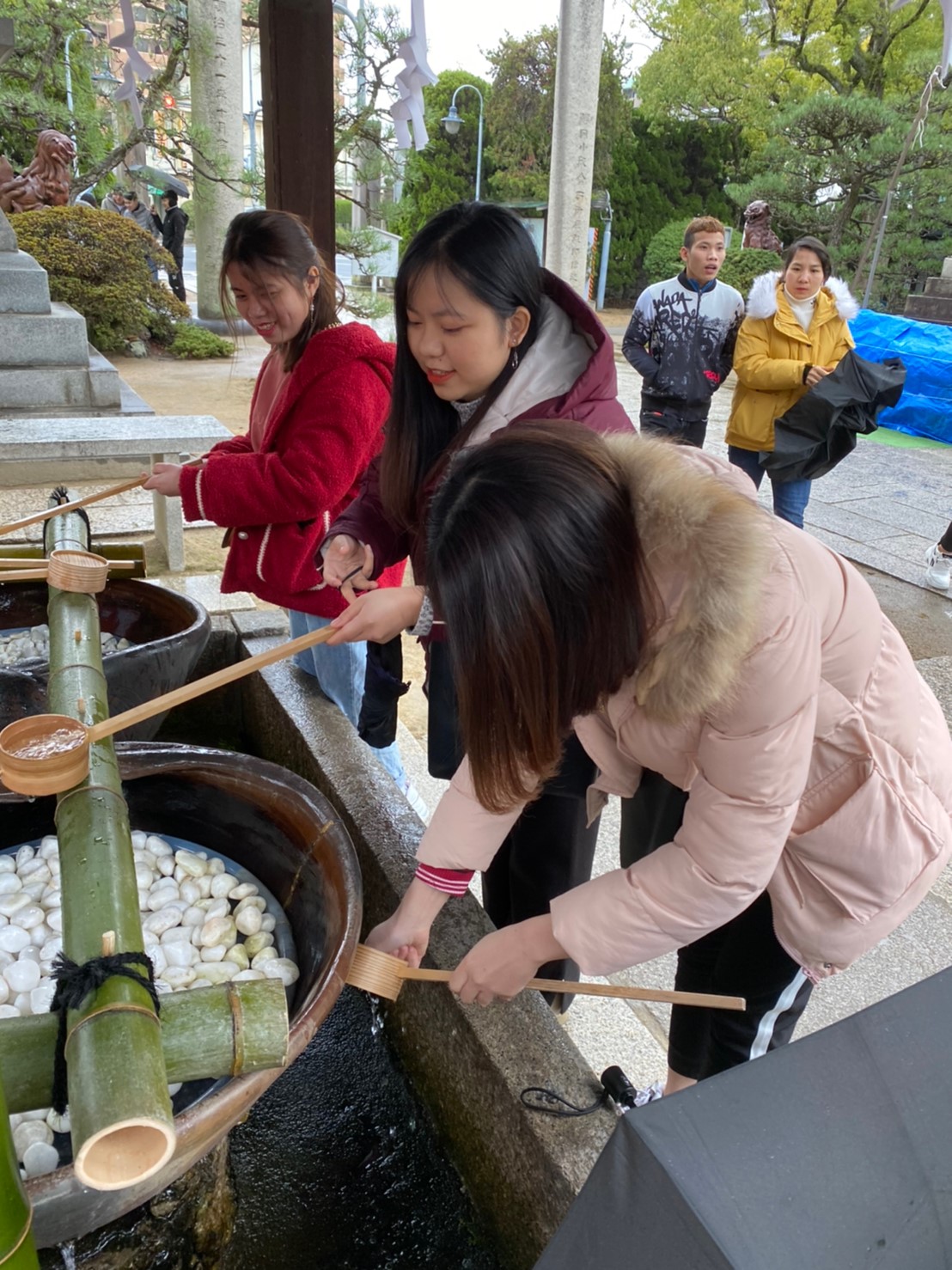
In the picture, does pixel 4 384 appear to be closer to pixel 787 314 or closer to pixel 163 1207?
pixel 787 314

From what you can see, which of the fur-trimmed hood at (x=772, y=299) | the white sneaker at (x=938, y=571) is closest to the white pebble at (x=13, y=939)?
the fur-trimmed hood at (x=772, y=299)

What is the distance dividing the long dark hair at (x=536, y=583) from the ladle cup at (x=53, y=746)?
52 cm

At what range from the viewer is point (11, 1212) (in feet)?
2.38

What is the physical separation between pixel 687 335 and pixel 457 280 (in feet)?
11.5

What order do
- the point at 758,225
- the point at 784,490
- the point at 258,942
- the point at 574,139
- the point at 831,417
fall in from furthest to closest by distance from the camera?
the point at 574,139 < the point at 758,225 < the point at 784,490 < the point at 831,417 < the point at 258,942

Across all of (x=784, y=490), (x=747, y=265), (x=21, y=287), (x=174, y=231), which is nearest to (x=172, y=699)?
(x=784, y=490)

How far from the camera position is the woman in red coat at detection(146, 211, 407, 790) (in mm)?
2086

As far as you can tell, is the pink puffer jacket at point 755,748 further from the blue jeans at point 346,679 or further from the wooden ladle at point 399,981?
the blue jeans at point 346,679

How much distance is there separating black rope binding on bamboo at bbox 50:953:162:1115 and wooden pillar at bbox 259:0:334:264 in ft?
8.76

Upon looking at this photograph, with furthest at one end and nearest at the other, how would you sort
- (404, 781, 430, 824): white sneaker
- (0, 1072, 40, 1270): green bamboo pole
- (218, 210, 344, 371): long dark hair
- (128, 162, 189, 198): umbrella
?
(128, 162, 189, 198): umbrella < (404, 781, 430, 824): white sneaker < (218, 210, 344, 371): long dark hair < (0, 1072, 40, 1270): green bamboo pole

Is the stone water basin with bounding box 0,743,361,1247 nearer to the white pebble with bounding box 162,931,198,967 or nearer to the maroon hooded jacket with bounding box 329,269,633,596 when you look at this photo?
the white pebble with bounding box 162,931,198,967

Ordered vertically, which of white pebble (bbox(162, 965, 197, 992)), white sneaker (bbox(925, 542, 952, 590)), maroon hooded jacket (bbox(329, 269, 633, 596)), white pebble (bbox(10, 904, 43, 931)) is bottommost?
white sneaker (bbox(925, 542, 952, 590))

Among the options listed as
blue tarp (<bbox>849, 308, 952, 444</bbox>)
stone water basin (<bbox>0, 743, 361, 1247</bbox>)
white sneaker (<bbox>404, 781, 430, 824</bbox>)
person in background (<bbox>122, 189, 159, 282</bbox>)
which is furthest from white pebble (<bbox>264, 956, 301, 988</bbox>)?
person in background (<bbox>122, 189, 159, 282</bbox>)

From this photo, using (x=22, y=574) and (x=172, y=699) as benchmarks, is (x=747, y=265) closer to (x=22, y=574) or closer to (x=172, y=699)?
(x=22, y=574)
